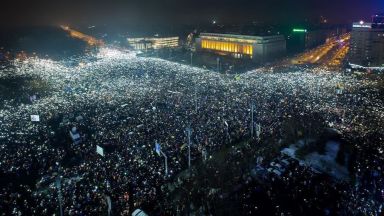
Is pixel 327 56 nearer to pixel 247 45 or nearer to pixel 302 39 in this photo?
pixel 302 39

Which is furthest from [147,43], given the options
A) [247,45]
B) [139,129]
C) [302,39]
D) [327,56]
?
[139,129]

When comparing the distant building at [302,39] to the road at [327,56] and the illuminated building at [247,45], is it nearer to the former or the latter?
the road at [327,56]

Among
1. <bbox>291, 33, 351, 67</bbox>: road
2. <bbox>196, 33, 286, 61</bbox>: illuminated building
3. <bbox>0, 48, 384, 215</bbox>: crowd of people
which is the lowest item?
<bbox>0, 48, 384, 215</bbox>: crowd of people

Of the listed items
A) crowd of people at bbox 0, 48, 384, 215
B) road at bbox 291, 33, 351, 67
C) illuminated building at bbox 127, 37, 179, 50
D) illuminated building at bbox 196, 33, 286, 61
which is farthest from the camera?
illuminated building at bbox 127, 37, 179, 50

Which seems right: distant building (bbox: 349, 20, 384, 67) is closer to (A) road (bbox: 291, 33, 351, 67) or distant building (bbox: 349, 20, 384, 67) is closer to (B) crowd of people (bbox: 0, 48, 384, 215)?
(A) road (bbox: 291, 33, 351, 67)

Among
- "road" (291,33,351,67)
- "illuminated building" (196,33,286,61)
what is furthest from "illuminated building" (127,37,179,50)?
"road" (291,33,351,67)

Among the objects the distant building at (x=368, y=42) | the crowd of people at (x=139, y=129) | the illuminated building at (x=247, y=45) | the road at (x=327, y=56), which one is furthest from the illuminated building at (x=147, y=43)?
the crowd of people at (x=139, y=129)

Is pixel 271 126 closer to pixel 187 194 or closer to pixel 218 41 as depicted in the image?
pixel 187 194
